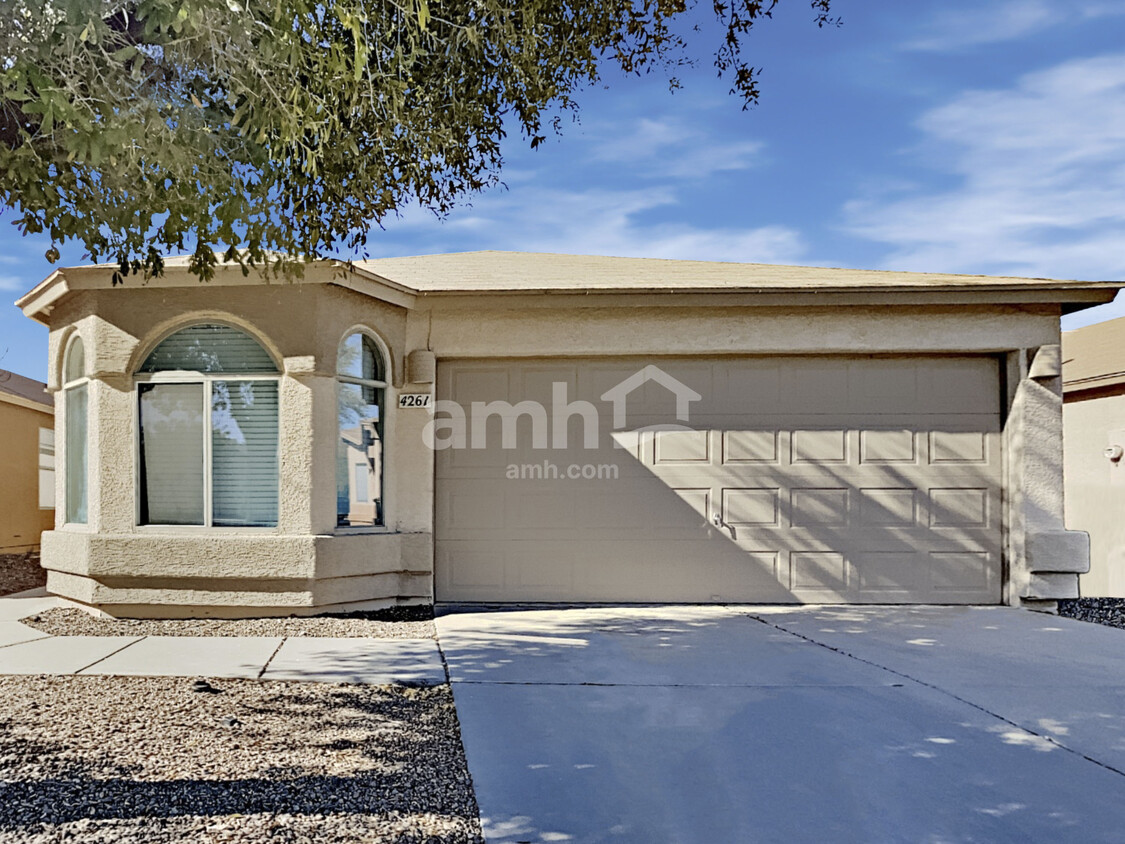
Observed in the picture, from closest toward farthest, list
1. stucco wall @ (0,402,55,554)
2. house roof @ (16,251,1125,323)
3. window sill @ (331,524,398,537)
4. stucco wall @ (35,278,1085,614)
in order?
stucco wall @ (35,278,1085,614) → house roof @ (16,251,1125,323) → window sill @ (331,524,398,537) → stucco wall @ (0,402,55,554)

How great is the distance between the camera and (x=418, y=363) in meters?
8.27

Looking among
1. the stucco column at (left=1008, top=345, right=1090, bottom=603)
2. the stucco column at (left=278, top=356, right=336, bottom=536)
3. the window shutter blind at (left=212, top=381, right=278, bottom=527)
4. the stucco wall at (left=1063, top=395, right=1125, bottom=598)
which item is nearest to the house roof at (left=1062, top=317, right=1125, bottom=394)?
the stucco wall at (left=1063, top=395, right=1125, bottom=598)

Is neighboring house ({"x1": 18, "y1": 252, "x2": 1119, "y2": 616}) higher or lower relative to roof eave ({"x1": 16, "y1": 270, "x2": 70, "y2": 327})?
lower

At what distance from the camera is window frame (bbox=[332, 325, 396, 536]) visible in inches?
309

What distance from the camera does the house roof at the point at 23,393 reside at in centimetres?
1438

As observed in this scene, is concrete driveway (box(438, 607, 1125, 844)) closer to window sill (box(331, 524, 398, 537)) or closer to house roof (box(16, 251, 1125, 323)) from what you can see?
window sill (box(331, 524, 398, 537))

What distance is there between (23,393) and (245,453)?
10.7m

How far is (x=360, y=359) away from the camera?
816 cm

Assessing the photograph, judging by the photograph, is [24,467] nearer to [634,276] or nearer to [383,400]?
[383,400]

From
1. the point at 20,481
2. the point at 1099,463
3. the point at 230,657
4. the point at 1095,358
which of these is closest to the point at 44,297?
the point at 230,657

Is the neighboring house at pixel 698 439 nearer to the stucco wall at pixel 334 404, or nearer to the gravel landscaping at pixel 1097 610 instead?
the stucco wall at pixel 334 404

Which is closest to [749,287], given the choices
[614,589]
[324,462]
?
[614,589]

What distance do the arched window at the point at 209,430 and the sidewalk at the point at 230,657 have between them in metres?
1.37

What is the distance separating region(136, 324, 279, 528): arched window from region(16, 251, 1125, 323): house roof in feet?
2.28
